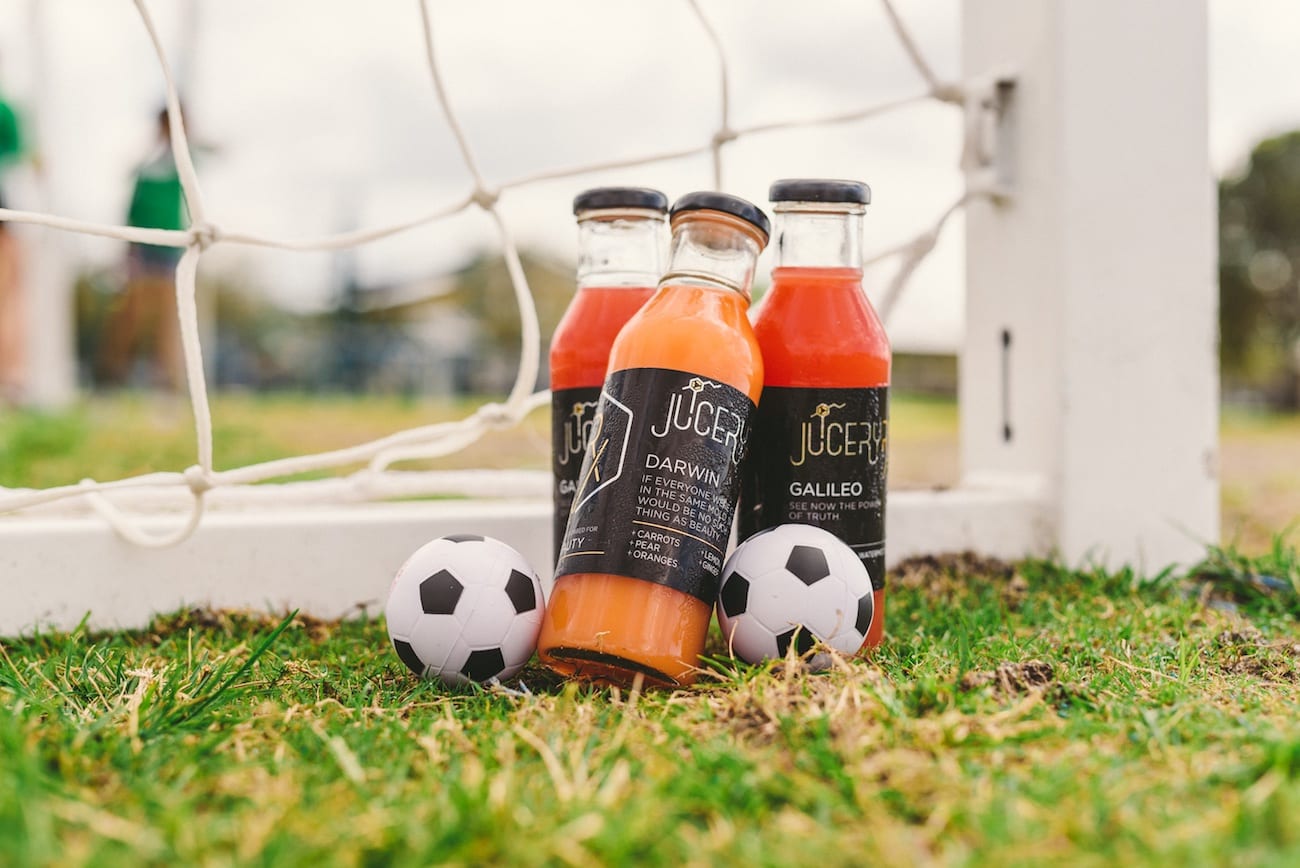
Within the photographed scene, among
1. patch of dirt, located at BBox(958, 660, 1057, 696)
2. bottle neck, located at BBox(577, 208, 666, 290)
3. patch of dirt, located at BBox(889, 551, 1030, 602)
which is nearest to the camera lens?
patch of dirt, located at BBox(958, 660, 1057, 696)

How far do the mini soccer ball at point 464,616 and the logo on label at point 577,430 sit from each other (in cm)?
24

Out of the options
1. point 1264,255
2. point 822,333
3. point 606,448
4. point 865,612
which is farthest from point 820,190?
point 1264,255

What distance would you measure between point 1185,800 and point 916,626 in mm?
770

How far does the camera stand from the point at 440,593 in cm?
139

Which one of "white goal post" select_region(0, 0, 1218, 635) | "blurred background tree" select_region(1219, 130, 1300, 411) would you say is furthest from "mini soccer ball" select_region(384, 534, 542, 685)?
"blurred background tree" select_region(1219, 130, 1300, 411)

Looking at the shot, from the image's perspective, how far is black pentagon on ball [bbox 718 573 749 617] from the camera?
139 centimetres

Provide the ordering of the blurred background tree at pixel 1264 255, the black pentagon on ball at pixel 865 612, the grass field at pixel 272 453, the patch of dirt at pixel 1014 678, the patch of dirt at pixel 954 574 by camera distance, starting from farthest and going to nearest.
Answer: the blurred background tree at pixel 1264 255 < the grass field at pixel 272 453 < the patch of dirt at pixel 954 574 < the black pentagon on ball at pixel 865 612 < the patch of dirt at pixel 1014 678

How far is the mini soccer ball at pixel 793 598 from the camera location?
4.50ft

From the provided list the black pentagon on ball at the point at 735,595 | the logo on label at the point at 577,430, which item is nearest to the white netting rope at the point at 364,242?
the logo on label at the point at 577,430

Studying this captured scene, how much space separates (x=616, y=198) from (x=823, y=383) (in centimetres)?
42

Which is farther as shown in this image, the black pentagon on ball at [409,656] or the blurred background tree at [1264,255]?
the blurred background tree at [1264,255]

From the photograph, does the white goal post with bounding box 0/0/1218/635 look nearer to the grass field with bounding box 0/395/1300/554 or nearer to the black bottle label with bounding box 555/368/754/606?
the grass field with bounding box 0/395/1300/554

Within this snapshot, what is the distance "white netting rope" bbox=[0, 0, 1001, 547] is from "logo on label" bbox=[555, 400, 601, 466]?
0.36m

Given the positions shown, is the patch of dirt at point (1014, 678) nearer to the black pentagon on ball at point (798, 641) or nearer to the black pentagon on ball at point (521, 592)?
the black pentagon on ball at point (798, 641)
